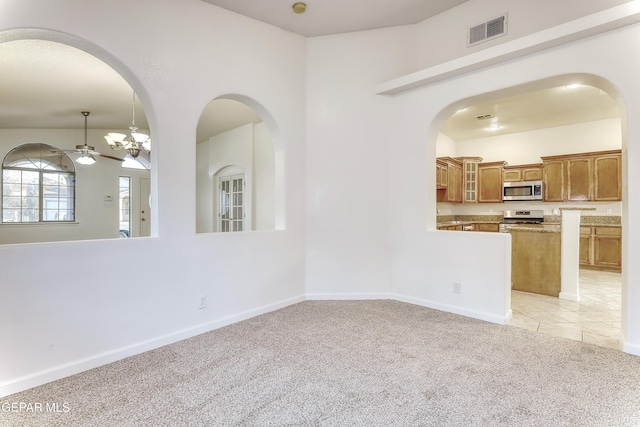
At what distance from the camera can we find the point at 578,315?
3.61 m

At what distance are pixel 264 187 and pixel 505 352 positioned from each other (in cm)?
495

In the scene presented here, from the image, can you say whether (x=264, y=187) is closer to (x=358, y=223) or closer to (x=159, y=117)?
(x=358, y=223)

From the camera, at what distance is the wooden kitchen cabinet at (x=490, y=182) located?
7.59 meters

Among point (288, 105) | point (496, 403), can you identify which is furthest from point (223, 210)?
point (496, 403)

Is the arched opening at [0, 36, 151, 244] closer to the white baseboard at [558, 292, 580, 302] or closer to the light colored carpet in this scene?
the light colored carpet

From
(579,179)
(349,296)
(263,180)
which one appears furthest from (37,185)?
(579,179)

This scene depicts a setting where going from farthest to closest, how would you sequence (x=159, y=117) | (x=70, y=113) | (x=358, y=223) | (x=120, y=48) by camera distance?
(x=70, y=113) → (x=358, y=223) → (x=159, y=117) → (x=120, y=48)

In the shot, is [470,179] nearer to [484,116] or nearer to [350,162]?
[484,116]

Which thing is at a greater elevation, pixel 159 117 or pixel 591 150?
pixel 591 150

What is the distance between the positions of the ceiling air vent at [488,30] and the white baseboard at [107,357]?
3.98 m

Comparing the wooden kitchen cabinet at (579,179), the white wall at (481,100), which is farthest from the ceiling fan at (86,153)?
the wooden kitchen cabinet at (579,179)

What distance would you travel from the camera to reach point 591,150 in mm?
6641

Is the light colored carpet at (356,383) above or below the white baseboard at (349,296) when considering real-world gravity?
below

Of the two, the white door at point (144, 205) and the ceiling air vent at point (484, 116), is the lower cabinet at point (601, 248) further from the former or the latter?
the white door at point (144, 205)
